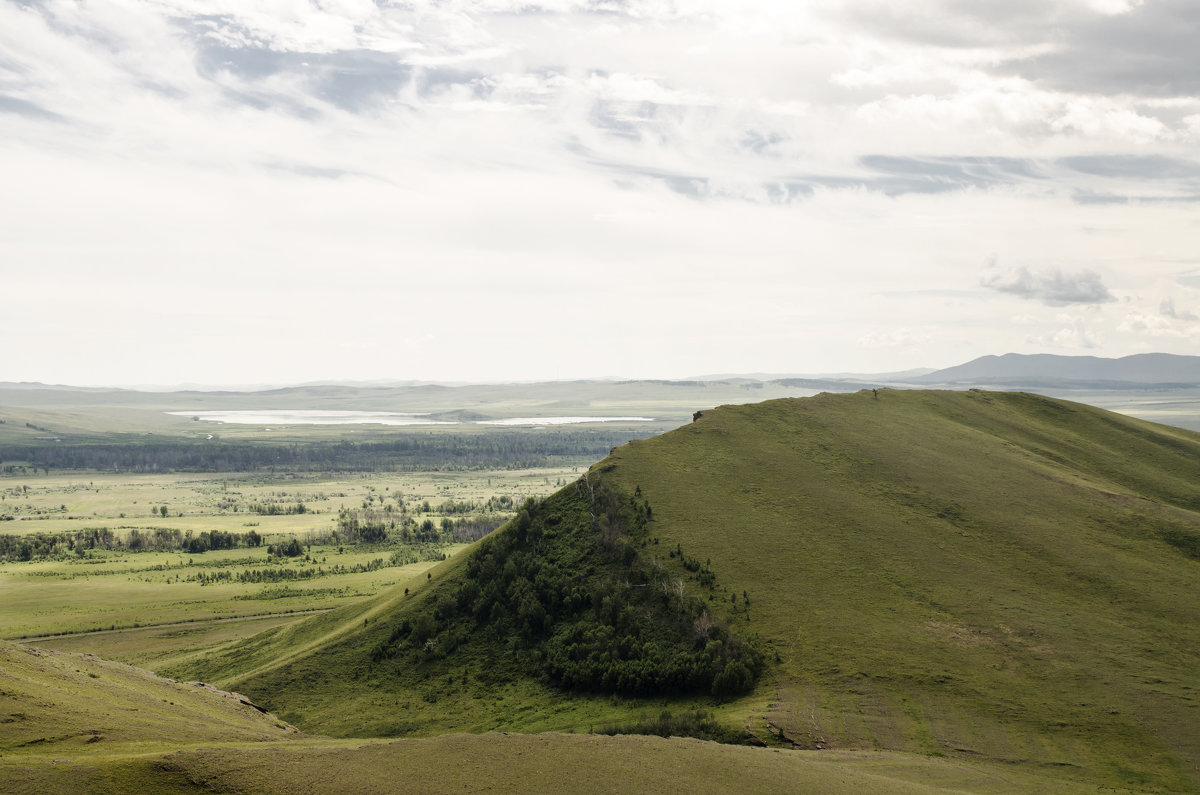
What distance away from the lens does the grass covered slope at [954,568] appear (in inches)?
1869

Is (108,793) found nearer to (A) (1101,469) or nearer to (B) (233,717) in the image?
(B) (233,717)

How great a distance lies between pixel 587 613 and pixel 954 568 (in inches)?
1198

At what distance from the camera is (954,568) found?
65.7m

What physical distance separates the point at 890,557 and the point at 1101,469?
42953 mm

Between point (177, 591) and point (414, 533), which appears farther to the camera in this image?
point (414, 533)

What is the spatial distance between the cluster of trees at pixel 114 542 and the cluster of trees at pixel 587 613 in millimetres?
123695

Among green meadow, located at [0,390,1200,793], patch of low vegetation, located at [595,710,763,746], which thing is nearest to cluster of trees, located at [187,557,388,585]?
green meadow, located at [0,390,1200,793]

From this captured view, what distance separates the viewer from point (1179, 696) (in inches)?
1927

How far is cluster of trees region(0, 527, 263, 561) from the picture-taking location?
168 m

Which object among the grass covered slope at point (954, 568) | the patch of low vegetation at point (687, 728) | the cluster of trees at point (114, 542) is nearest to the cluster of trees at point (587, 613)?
the grass covered slope at point (954, 568)

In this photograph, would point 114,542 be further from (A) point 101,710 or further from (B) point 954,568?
(B) point 954,568

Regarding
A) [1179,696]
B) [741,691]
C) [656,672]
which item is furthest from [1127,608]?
[656,672]

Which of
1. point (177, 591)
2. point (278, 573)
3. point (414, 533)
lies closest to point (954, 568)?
point (177, 591)

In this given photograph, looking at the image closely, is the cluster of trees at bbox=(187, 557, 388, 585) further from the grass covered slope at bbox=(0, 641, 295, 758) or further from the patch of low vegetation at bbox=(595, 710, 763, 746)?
the patch of low vegetation at bbox=(595, 710, 763, 746)
